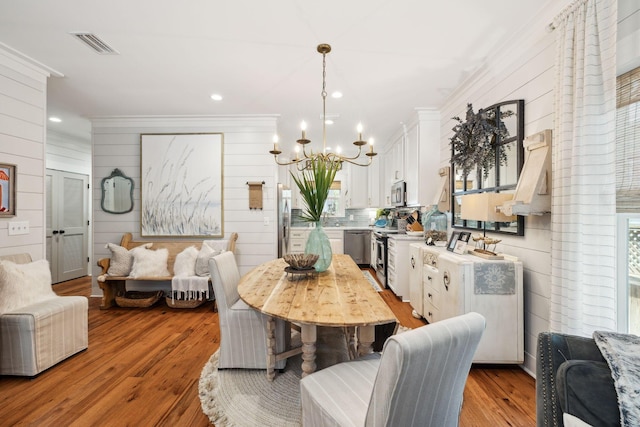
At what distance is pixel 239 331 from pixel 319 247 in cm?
87

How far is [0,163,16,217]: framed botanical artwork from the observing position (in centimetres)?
264

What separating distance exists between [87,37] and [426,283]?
3.70m

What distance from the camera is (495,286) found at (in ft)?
Result: 7.62

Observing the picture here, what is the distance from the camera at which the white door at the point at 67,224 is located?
524 centimetres

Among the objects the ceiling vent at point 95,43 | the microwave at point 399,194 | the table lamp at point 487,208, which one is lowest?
the table lamp at point 487,208

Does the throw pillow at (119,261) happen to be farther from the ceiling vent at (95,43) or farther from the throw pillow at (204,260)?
the ceiling vent at (95,43)

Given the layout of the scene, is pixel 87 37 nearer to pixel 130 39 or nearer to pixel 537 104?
pixel 130 39

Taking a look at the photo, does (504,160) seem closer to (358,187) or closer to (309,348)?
(309,348)

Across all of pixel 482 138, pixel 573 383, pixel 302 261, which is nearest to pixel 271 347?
pixel 302 261

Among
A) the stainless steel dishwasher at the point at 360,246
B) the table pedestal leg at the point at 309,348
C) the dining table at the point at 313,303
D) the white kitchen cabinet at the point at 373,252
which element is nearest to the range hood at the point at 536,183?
the dining table at the point at 313,303

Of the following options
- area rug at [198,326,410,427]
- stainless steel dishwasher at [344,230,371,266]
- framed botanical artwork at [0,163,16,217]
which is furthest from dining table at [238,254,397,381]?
stainless steel dishwasher at [344,230,371,266]

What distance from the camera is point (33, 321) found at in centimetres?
225

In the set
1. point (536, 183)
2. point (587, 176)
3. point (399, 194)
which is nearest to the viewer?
point (587, 176)

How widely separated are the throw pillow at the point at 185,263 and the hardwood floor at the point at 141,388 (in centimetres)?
88
